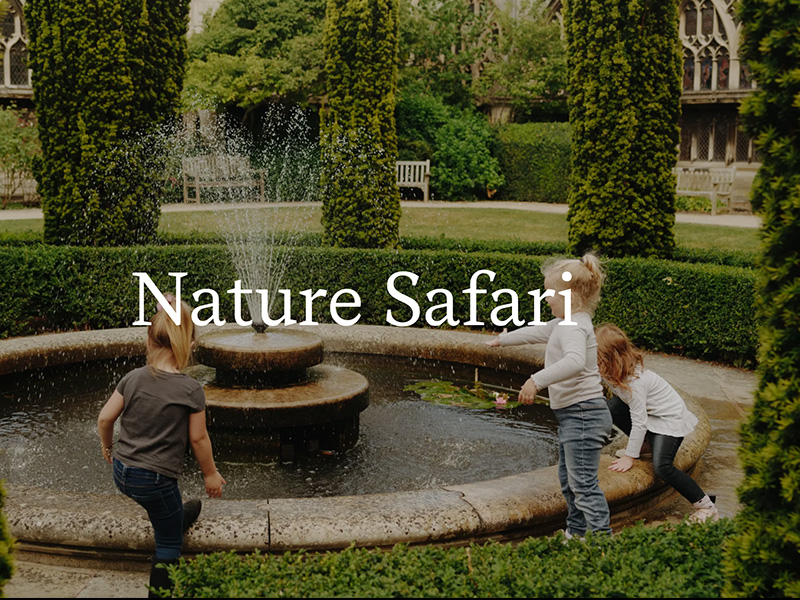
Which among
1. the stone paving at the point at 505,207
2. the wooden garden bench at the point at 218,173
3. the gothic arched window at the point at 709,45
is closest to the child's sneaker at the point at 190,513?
the stone paving at the point at 505,207

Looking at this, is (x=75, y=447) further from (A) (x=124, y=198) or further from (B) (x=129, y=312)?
(A) (x=124, y=198)

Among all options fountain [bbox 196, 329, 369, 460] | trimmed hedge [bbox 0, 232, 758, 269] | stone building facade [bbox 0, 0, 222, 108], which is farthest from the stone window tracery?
fountain [bbox 196, 329, 369, 460]

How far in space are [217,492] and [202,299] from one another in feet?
21.8

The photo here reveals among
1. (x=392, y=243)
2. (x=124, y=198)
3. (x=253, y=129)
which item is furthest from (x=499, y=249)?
(x=253, y=129)

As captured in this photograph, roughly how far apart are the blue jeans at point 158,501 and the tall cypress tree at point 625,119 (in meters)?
7.33

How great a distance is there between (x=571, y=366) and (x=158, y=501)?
1950 mm

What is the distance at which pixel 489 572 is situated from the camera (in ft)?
10.2

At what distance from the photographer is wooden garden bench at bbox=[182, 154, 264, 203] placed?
2142 cm

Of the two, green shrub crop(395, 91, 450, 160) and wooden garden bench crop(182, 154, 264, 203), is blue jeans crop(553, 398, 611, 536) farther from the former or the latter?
green shrub crop(395, 91, 450, 160)

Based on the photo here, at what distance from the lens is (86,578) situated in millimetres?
3898

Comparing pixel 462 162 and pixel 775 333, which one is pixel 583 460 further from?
pixel 462 162

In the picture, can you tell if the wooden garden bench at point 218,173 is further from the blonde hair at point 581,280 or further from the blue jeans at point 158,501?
the blue jeans at point 158,501

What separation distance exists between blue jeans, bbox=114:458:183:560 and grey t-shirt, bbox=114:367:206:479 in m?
0.03

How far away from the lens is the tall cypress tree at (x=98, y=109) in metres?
10.3
